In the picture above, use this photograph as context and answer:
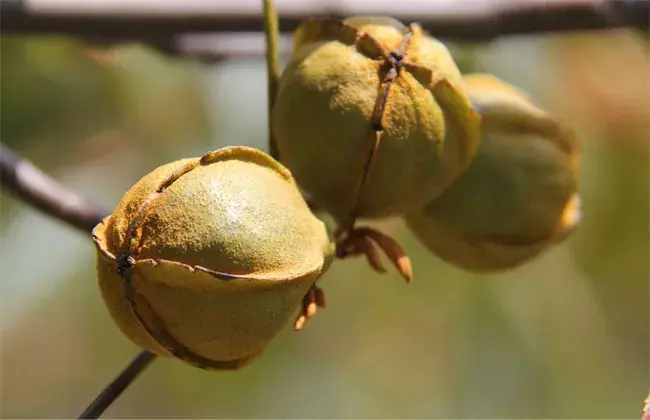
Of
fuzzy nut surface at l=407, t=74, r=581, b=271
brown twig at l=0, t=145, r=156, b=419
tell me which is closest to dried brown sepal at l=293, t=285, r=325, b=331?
fuzzy nut surface at l=407, t=74, r=581, b=271

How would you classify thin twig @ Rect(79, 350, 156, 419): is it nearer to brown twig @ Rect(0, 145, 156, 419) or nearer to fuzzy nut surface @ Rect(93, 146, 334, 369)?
fuzzy nut surface @ Rect(93, 146, 334, 369)

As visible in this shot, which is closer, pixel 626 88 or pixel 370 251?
pixel 370 251

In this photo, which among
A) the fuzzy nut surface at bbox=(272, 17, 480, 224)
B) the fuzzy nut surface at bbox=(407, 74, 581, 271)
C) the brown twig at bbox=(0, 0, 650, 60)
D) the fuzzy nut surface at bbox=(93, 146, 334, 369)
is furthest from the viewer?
the brown twig at bbox=(0, 0, 650, 60)

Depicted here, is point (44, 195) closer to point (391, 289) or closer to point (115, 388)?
point (115, 388)

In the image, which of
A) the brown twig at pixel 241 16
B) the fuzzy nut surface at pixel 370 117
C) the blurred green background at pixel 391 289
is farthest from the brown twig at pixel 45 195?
the blurred green background at pixel 391 289

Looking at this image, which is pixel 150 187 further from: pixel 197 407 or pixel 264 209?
pixel 197 407

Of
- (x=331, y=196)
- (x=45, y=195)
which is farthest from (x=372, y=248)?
(x=45, y=195)

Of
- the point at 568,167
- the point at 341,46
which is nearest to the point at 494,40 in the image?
the point at 568,167
